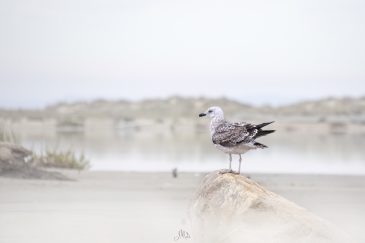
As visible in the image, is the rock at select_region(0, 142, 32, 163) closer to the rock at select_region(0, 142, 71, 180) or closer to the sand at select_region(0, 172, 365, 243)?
the rock at select_region(0, 142, 71, 180)

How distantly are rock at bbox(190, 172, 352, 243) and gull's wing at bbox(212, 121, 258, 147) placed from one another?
492 mm

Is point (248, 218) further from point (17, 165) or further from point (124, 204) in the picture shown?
point (17, 165)

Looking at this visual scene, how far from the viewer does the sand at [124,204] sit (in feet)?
37.7

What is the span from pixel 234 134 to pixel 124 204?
5.09 m

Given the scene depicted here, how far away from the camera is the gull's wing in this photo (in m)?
9.79

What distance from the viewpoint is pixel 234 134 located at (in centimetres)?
980

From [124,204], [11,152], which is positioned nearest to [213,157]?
[11,152]

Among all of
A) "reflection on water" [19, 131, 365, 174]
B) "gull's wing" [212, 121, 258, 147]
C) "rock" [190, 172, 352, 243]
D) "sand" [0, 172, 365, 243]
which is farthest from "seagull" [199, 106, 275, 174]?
"reflection on water" [19, 131, 365, 174]

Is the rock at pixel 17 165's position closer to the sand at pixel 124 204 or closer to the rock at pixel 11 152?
the rock at pixel 11 152

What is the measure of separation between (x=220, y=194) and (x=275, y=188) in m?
7.08

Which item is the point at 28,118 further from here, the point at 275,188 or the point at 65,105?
the point at 275,188

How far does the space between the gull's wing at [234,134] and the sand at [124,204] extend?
162 centimetres

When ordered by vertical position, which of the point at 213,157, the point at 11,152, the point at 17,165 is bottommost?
the point at 17,165

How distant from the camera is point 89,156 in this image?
25125mm
